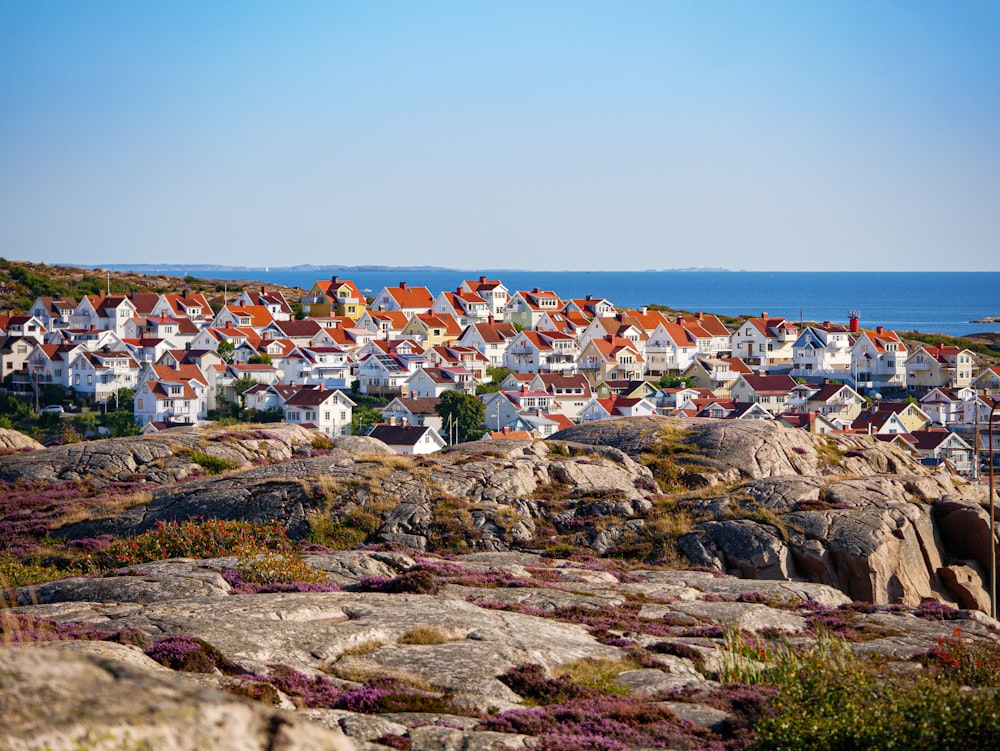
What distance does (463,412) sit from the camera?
94.6m

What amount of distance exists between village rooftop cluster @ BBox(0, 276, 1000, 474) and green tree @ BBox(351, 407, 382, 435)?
994mm

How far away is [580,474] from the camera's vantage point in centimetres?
3216

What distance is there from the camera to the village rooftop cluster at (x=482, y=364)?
95688mm

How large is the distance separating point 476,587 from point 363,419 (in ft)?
251

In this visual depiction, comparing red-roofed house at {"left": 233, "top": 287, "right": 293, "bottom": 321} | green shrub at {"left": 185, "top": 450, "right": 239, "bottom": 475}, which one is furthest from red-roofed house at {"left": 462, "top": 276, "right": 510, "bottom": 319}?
green shrub at {"left": 185, "top": 450, "right": 239, "bottom": 475}

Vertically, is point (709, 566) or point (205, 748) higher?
point (205, 748)

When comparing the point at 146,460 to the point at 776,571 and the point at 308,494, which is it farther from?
the point at 776,571

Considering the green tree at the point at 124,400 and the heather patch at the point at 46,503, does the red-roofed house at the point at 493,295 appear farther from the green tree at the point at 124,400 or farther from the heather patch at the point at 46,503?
the heather patch at the point at 46,503

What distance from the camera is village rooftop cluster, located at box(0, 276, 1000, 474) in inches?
3767

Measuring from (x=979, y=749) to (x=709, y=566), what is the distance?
16.4m

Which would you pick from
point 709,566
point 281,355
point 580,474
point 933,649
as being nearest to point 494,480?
point 580,474

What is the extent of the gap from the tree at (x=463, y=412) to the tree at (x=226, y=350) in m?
31.3

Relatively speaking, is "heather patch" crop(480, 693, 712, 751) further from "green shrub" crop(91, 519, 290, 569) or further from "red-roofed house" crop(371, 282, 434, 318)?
"red-roofed house" crop(371, 282, 434, 318)

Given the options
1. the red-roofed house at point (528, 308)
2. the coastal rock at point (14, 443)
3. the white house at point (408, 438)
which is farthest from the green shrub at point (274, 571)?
the red-roofed house at point (528, 308)
